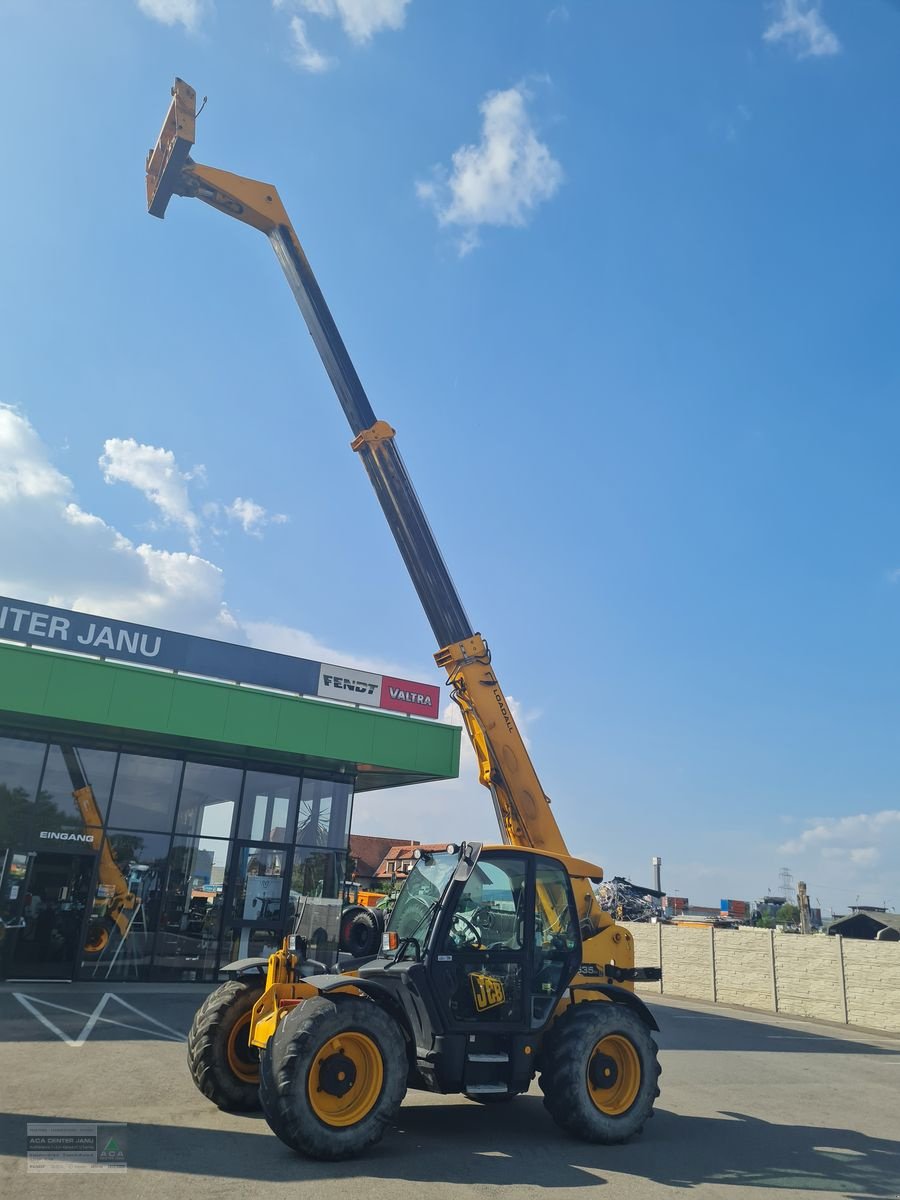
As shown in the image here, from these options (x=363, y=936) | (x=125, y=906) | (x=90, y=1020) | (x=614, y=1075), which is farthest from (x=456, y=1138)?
(x=125, y=906)

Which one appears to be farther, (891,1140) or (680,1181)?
(891,1140)

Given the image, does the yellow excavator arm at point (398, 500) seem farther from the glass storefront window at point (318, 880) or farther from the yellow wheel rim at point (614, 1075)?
the glass storefront window at point (318, 880)

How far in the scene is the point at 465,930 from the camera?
709 centimetres

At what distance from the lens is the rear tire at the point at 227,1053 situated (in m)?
7.05

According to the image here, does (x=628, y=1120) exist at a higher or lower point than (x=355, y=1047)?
lower

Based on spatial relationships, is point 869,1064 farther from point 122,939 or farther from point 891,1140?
point 122,939

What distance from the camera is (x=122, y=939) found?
55.2ft

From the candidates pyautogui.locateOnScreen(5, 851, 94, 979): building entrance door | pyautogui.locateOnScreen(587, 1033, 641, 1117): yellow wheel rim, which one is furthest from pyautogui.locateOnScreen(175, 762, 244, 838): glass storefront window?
pyautogui.locateOnScreen(587, 1033, 641, 1117): yellow wheel rim

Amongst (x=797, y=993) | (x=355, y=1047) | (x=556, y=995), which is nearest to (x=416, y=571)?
(x=556, y=995)

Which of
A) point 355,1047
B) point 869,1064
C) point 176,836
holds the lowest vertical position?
point 869,1064

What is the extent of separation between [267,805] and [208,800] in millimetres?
1317

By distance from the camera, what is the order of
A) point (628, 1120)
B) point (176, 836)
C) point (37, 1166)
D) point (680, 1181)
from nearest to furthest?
point (37, 1166) < point (680, 1181) < point (628, 1120) < point (176, 836)

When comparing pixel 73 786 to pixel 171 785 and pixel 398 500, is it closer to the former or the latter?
pixel 171 785

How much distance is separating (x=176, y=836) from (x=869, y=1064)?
43.6 feet
